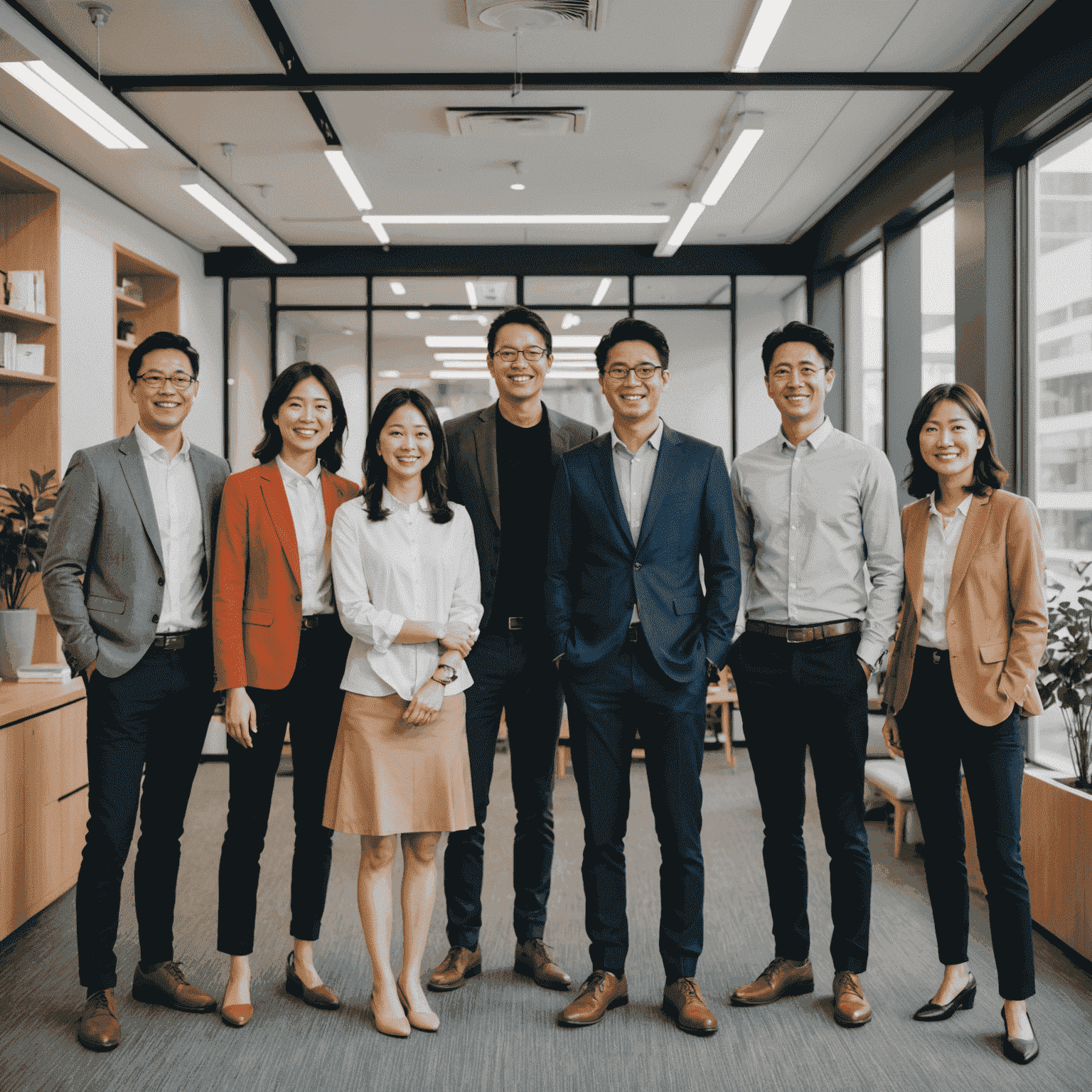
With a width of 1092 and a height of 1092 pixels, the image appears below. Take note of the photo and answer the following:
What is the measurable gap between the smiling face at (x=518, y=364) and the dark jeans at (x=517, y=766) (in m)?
0.75

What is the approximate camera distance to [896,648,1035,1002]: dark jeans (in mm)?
2359

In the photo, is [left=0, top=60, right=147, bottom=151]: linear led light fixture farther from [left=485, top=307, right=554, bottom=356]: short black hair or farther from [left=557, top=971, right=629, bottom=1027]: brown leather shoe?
[left=557, top=971, right=629, bottom=1027]: brown leather shoe

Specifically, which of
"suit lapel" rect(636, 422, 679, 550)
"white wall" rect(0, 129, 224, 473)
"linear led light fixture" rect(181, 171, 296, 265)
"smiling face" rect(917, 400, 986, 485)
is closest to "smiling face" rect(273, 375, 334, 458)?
"suit lapel" rect(636, 422, 679, 550)

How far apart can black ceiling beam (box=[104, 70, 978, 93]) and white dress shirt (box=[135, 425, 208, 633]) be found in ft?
7.58

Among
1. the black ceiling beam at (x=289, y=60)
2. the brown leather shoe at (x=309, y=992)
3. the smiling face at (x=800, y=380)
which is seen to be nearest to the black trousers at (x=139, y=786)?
the brown leather shoe at (x=309, y=992)

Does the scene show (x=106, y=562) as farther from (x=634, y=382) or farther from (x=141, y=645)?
(x=634, y=382)

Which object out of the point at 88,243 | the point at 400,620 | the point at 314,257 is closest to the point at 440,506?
the point at 400,620

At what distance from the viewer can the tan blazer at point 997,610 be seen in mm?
2344

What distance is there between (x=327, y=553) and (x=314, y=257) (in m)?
5.17

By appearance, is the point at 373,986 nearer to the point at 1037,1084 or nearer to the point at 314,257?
the point at 1037,1084

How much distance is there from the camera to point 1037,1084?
2193mm

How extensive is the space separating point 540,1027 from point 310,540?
155 centimetres

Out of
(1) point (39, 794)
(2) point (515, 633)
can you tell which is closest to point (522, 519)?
(2) point (515, 633)

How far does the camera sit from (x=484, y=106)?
14.3 feet
